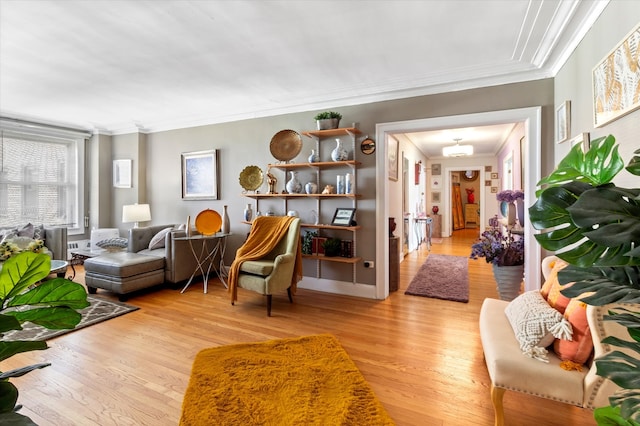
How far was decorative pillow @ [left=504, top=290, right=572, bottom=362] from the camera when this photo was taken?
1.58 m

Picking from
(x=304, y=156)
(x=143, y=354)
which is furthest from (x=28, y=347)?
(x=304, y=156)

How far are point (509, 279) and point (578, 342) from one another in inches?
67.7

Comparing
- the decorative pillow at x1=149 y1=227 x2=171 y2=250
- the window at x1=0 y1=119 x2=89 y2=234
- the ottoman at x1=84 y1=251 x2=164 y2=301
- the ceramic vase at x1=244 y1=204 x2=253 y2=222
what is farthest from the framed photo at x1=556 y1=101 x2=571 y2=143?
the window at x1=0 y1=119 x2=89 y2=234

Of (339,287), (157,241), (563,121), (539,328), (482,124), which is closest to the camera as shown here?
(539,328)

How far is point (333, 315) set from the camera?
10.9ft

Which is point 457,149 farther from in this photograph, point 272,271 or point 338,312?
point 272,271

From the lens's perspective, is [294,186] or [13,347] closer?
[13,347]

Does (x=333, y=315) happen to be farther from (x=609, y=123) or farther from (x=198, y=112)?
(x=198, y=112)

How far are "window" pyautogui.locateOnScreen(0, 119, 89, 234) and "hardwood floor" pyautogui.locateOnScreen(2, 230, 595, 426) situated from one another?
2.57m

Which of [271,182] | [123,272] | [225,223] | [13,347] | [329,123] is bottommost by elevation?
[123,272]

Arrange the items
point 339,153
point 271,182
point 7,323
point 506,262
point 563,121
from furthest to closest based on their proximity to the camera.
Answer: point 271,182 < point 339,153 < point 506,262 < point 563,121 < point 7,323

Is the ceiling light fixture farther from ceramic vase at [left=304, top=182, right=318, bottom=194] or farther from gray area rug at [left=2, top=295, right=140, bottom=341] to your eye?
gray area rug at [left=2, top=295, right=140, bottom=341]

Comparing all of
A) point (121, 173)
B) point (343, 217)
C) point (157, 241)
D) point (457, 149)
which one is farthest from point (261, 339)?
point (457, 149)

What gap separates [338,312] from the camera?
11.2 ft
